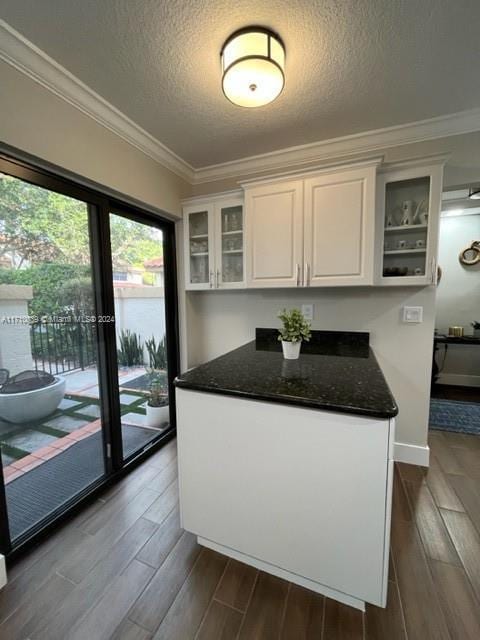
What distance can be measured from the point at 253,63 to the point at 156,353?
2155 millimetres

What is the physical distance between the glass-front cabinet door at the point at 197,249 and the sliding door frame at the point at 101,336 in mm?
343

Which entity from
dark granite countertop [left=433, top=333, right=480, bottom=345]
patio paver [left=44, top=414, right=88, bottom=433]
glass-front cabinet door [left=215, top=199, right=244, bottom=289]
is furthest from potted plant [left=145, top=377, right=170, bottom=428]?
dark granite countertop [left=433, top=333, right=480, bottom=345]

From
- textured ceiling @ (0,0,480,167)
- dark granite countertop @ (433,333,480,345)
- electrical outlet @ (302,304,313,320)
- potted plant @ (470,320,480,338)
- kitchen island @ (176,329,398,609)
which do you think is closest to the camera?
kitchen island @ (176,329,398,609)

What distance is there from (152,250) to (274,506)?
2127 millimetres

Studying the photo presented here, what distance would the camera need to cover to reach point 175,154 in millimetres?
2338

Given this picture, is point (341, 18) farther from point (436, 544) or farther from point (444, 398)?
point (444, 398)

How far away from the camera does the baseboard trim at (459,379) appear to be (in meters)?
3.96

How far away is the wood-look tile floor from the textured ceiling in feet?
8.34

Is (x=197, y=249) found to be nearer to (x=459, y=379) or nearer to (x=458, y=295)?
(x=458, y=295)

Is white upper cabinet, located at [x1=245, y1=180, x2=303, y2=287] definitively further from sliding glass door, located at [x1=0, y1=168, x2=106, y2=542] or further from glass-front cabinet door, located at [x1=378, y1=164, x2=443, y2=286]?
sliding glass door, located at [x1=0, y1=168, x2=106, y2=542]

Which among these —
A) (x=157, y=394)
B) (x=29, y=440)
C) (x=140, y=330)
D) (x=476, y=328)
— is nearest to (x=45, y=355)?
(x=29, y=440)

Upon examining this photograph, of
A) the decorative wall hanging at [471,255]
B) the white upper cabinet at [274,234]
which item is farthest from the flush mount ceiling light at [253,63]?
the decorative wall hanging at [471,255]

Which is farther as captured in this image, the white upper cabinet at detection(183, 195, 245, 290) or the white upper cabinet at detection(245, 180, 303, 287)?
the white upper cabinet at detection(183, 195, 245, 290)

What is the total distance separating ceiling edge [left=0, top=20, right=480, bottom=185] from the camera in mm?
1338
